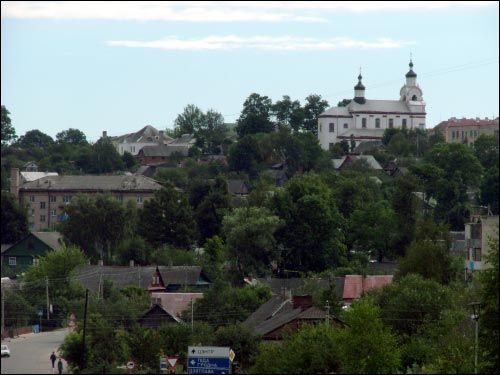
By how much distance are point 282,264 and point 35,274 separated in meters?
11.7

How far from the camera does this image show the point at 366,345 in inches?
1287

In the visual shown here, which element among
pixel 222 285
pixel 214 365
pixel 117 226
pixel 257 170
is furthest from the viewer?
pixel 257 170

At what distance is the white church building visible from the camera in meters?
126

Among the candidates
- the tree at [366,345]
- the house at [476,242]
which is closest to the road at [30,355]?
the tree at [366,345]

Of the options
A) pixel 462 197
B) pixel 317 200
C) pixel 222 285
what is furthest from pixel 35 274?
pixel 462 197

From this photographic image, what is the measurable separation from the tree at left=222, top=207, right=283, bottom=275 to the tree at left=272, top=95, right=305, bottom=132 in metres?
54.8

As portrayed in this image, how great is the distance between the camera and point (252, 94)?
116m

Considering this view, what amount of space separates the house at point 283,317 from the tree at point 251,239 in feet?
35.3

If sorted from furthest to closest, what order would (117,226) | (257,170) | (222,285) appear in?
(257,170)
(117,226)
(222,285)

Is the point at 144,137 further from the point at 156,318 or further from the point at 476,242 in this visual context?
the point at 156,318

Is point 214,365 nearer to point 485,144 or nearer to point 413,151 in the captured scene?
point 485,144

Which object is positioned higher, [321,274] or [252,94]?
[252,94]

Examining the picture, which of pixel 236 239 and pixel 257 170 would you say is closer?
pixel 236 239

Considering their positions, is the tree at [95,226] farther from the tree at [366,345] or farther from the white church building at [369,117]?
the white church building at [369,117]
